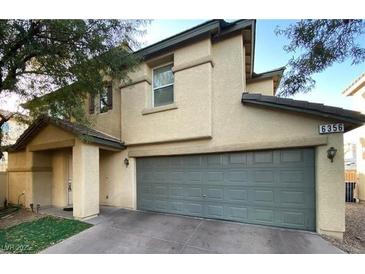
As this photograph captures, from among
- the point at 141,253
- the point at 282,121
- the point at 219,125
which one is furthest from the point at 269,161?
the point at 141,253

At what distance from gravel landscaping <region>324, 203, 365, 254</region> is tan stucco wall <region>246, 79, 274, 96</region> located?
248 inches

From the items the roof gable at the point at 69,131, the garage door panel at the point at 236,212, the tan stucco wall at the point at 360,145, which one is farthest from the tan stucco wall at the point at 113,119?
the tan stucco wall at the point at 360,145

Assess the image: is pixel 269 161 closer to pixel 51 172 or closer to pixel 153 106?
pixel 153 106

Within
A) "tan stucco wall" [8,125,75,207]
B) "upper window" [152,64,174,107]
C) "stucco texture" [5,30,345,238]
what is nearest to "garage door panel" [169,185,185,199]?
"stucco texture" [5,30,345,238]

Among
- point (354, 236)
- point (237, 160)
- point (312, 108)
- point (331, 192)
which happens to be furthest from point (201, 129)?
point (354, 236)

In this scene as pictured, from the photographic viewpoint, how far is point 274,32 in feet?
17.8

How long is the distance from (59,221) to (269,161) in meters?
7.30

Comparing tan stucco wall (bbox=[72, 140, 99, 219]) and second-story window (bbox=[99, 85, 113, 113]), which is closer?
tan stucco wall (bbox=[72, 140, 99, 219])

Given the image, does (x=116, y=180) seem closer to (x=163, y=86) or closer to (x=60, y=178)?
(x=60, y=178)

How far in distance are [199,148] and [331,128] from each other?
389 centimetres

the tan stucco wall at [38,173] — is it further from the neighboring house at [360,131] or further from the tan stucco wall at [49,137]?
the neighboring house at [360,131]

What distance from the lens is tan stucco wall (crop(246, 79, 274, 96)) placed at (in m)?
9.91

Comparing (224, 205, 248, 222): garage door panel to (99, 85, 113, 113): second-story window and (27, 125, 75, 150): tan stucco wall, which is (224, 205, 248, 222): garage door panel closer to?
(27, 125, 75, 150): tan stucco wall

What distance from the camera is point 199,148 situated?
6.79 m
